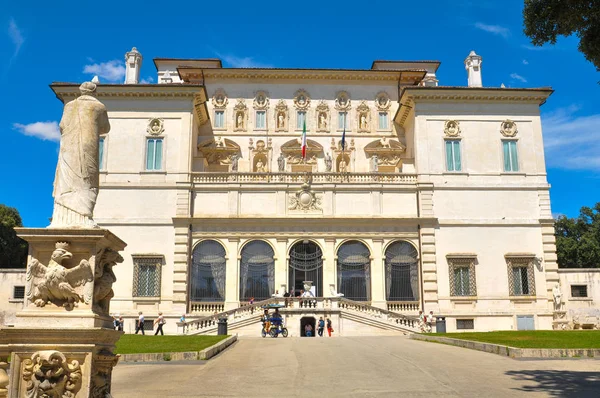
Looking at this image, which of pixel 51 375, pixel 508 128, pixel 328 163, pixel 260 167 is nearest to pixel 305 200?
pixel 328 163

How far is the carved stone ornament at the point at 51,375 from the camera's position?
7156mm

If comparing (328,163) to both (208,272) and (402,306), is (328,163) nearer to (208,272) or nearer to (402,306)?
(402,306)

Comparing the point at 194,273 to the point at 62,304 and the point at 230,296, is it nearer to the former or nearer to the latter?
the point at 230,296

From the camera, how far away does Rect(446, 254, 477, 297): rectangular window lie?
38.2 metres

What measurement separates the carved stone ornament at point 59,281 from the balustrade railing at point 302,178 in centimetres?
3249

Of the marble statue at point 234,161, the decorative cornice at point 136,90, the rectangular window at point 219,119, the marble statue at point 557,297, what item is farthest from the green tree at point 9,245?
the marble statue at point 557,297

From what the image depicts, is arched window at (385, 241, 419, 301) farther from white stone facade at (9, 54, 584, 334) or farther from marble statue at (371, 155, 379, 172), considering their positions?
marble statue at (371, 155, 379, 172)

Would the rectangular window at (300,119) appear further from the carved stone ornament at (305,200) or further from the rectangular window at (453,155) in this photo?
the rectangular window at (453,155)

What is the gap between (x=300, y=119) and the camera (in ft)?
151

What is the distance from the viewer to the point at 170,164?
4006 cm

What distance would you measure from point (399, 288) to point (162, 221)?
16.1 m

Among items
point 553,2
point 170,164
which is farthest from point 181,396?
point 170,164

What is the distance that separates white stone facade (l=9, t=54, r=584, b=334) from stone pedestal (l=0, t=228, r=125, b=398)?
3038cm

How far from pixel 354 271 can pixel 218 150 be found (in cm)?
1405
